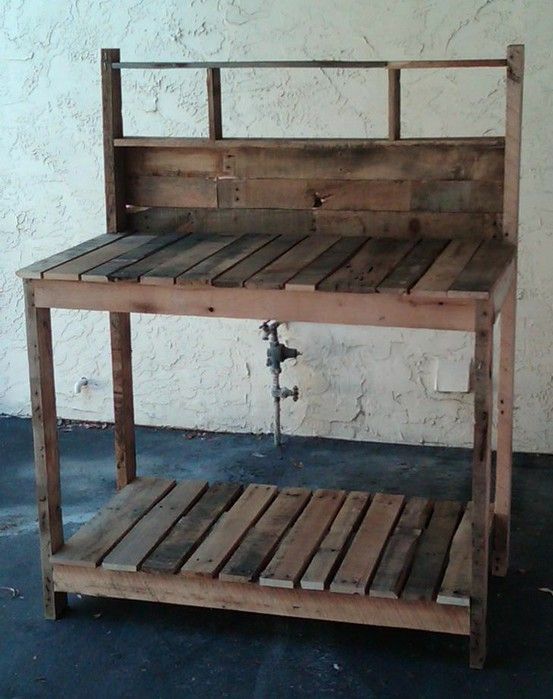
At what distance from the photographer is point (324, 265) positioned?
2699 mm

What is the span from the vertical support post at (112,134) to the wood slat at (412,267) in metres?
0.84

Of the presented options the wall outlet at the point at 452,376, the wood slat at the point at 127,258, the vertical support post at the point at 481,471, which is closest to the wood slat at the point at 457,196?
the vertical support post at the point at 481,471

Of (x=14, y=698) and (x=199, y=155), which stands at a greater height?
(x=199, y=155)

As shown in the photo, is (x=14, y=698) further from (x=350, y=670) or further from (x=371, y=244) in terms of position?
(x=371, y=244)

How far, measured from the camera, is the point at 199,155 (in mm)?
3061

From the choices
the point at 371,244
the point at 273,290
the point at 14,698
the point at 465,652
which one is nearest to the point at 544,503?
the point at 465,652

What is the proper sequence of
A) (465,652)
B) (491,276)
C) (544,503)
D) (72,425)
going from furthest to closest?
(72,425), (544,503), (465,652), (491,276)

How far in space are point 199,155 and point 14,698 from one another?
4.71 feet

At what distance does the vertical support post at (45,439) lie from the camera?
2750 millimetres

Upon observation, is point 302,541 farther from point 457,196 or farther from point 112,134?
point 112,134

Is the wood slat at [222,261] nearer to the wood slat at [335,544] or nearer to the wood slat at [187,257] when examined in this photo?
the wood slat at [187,257]

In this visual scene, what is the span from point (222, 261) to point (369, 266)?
36cm

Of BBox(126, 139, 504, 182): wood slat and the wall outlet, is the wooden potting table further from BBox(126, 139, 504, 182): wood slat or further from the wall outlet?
the wall outlet

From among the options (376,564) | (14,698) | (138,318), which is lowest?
(14,698)
